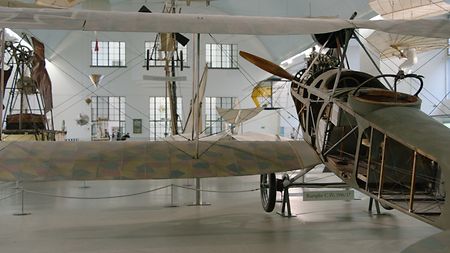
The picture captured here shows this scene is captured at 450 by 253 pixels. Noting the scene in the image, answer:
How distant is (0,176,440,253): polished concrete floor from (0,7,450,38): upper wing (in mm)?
2608

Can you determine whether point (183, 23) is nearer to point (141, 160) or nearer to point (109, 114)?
point (141, 160)

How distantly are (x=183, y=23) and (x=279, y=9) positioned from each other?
62.8 feet

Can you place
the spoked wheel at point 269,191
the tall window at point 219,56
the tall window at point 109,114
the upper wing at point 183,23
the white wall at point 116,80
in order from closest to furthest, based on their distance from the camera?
1. the upper wing at point 183,23
2. the spoked wheel at point 269,191
3. the tall window at point 109,114
4. the white wall at point 116,80
5. the tall window at point 219,56

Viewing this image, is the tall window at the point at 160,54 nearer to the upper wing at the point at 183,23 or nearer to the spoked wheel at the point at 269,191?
the spoked wheel at the point at 269,191

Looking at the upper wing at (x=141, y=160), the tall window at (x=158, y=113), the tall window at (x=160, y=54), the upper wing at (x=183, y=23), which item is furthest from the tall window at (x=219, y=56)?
the upper wing at (x=183, y=23)

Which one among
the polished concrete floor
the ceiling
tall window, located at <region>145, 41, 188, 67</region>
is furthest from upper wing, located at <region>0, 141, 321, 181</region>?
the ceiling

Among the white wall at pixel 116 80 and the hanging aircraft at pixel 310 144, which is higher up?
the white wall at pixel 116 80

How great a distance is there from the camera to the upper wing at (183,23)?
518 centimetres

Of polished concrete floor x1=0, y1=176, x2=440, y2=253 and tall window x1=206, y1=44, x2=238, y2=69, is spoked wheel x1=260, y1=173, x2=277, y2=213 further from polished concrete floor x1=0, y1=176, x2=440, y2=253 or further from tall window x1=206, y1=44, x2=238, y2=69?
tall window x1=206, y1=44, x2=238, y2=69

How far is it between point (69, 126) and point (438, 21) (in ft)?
81.3

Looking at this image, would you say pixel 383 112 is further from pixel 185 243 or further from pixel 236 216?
pixel 236 216

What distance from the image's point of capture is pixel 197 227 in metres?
6.86

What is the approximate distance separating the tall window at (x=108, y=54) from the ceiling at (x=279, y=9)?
7.69ft

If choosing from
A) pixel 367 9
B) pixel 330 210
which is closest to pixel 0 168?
pixel 330 210
